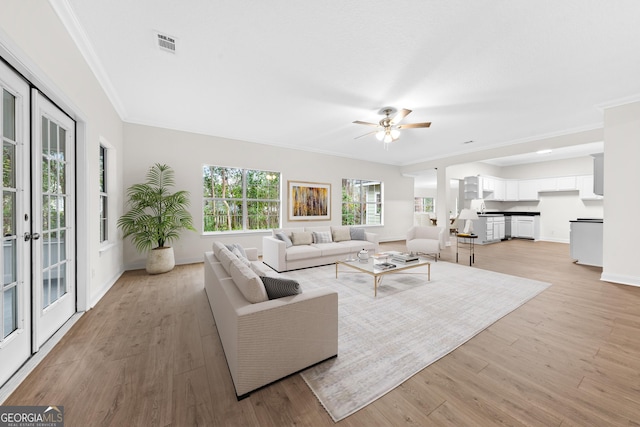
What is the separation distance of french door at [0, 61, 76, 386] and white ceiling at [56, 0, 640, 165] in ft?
2.99

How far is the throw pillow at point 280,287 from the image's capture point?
1688 millimetres

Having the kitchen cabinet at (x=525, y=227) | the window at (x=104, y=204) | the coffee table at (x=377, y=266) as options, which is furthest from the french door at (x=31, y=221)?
the kitchen cabinet at (x=525, y=227)

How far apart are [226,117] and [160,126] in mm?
1478

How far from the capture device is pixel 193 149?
493cm

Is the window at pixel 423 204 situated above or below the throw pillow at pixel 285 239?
above

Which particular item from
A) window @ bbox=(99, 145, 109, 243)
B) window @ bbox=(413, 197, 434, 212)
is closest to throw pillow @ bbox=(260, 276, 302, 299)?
window @ bbox=(99, 145, 109, 243)

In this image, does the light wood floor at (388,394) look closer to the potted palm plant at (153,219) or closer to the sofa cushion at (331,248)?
the potted palm plant at (153,219)

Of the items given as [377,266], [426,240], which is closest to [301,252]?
[377,266]

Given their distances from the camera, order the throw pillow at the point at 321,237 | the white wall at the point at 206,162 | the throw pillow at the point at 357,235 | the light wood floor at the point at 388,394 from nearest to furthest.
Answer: the light wood floor at the point at 388,394
the white wall at the point at 206,162
the throw pillow at the point at 321,237
the throw pillow at the point at 357,235

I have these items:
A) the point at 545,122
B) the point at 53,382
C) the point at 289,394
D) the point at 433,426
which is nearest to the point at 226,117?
the point at 53,382

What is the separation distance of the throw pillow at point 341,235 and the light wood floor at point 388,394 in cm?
314

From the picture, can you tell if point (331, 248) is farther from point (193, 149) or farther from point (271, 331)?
point (193, 149)

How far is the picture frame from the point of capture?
610 cm

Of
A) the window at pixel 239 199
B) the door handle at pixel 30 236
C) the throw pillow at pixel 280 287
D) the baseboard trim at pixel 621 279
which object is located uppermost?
the window at pixel 239 199
